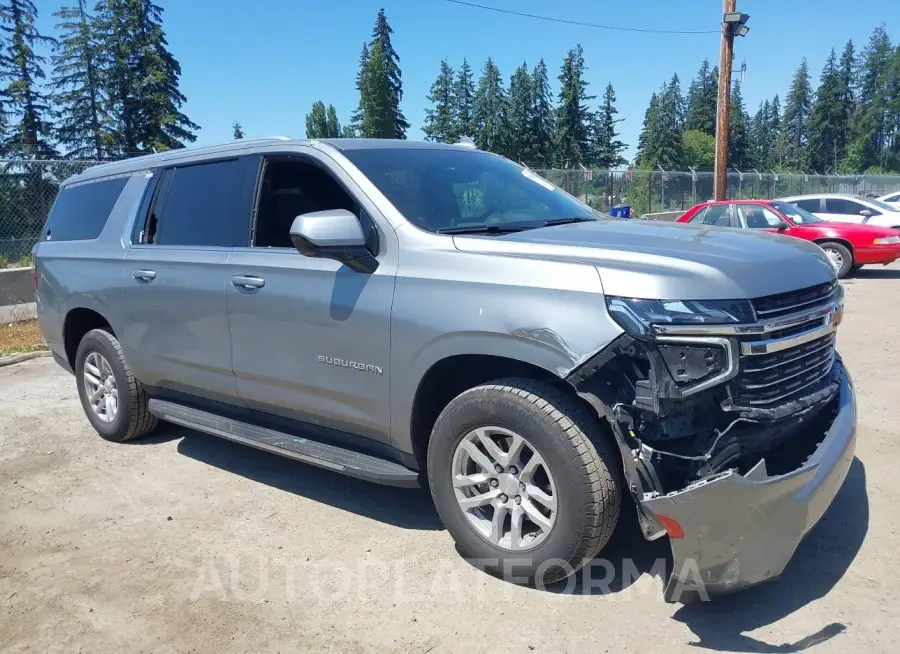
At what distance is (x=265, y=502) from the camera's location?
4.39m

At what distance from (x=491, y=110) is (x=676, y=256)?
7912 cm

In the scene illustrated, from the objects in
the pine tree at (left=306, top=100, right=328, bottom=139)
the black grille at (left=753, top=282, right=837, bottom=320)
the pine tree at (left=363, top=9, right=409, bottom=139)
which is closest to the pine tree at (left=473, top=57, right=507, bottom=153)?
the pine tree at (left=363, top=9, right=409, bottom=139)

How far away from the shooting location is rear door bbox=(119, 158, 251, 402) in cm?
443

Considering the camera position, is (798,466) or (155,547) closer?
(798,466)

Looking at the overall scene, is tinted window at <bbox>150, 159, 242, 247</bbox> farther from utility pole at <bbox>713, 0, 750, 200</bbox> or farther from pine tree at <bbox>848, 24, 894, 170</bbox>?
pine tree at <bbox>848, 24, 894, 170</bbox>

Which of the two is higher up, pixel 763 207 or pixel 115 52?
pixel 115 52

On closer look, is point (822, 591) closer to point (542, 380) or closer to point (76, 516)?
point (542, 380)

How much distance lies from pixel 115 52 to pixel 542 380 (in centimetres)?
4688

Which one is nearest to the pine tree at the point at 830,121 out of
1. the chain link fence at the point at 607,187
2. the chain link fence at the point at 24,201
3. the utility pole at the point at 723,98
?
the chain link fence at the point at 607,187

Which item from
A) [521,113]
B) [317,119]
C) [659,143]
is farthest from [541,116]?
[317,119]

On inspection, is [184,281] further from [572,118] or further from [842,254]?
[572,118]

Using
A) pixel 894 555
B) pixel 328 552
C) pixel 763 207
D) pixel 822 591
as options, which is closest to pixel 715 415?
pixel 822 591

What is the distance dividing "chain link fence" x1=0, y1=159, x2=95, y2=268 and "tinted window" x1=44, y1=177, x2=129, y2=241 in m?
7.40

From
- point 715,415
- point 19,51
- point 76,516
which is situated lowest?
point 76,516
